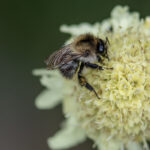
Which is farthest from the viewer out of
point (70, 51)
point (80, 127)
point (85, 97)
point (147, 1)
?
point (147, 1)

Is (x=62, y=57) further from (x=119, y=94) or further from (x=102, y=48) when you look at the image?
(x=119, y=94)

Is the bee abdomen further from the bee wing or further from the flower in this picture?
the flower

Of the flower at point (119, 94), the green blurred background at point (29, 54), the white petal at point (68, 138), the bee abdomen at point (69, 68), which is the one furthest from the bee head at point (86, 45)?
the green blurred background at point (29, 54)

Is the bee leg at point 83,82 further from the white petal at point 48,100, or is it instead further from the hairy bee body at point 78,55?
the white petal at point 48,100

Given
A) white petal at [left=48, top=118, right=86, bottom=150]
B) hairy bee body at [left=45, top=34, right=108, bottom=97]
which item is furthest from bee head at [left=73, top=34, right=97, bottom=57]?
white petal at [left=48, top=118, right=86, bottom=150]

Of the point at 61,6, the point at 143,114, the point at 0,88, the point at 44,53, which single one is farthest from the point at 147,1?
the point at 0,88

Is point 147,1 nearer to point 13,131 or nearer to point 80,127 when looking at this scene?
point 80,127
